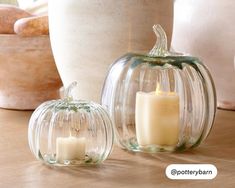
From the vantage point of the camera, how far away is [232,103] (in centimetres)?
96

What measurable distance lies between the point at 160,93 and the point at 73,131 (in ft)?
0.33

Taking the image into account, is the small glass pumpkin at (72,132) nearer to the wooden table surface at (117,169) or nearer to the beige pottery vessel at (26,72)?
the wooden table surface at (117,169)

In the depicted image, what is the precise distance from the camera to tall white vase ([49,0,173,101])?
796 mm

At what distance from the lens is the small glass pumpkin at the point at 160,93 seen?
0.70m

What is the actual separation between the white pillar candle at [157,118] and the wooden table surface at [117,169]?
0.02 meters

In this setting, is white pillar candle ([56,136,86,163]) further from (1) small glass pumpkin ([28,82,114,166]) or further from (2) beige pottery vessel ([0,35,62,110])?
(2) beige pottery vessel ([0,35,62,110])

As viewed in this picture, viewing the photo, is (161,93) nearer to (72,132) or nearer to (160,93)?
(160,93)

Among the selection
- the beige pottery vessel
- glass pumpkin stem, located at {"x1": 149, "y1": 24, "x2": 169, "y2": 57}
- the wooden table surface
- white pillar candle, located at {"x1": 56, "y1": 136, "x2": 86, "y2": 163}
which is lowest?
the wooden table surface

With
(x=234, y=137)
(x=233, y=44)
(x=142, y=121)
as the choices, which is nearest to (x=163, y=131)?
(x=142, y=121)

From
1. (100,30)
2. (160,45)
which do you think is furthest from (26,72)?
(160,45)

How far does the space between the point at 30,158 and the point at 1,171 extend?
0.06m

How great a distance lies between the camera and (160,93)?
0.70 m

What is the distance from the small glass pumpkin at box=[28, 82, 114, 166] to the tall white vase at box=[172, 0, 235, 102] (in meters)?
0.30

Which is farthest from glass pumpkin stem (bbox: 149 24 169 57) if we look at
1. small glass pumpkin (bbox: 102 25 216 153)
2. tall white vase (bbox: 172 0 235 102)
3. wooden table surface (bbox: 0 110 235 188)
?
tall white vase (bbox: 172 0 235 102)
